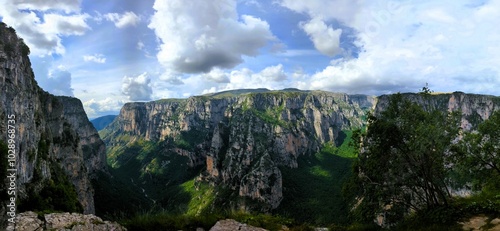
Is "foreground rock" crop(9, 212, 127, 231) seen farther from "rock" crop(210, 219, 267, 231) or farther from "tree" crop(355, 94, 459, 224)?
"tree" crop(355, 94, 459, 224)

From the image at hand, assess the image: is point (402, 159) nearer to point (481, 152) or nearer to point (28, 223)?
point (481, 152)

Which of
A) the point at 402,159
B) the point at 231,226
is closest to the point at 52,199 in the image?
the point at 231,226

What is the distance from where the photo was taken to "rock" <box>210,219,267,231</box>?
45.6 feet

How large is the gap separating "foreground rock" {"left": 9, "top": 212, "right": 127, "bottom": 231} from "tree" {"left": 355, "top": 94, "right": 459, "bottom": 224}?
19.2m

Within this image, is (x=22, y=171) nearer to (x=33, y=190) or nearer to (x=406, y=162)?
(x=33, y=190)

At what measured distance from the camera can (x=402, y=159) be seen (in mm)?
23953

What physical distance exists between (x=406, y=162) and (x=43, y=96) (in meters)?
173

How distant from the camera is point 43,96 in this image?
14625 cm

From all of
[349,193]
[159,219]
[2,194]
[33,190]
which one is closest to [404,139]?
[349,193]

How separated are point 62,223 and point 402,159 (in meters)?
24.3

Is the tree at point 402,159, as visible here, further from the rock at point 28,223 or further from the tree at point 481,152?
the rock at point 28,223

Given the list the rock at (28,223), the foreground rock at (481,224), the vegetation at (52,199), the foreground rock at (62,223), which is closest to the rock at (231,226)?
the foreground rock at (62,223)

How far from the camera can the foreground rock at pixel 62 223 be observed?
1180 cm

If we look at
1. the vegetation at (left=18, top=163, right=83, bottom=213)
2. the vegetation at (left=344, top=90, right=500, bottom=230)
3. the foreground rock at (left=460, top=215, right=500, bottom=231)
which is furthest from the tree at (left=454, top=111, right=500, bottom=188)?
the vegetation at (left=18, top=163, right=83, bottom=213)
